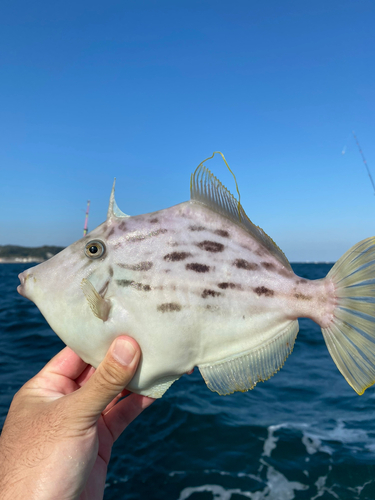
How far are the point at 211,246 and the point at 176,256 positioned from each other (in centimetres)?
23

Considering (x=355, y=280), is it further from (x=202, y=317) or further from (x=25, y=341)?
(x=25, y=341)

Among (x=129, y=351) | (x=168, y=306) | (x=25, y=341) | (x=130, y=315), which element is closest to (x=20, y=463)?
(x=129, y=351)

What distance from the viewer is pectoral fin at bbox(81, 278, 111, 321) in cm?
188

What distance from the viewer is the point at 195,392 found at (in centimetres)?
754

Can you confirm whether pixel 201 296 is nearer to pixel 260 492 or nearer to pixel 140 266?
pixel 140 266

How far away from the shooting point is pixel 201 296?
1.93 m

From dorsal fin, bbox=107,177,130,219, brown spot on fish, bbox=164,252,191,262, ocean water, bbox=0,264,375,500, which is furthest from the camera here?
ocean water, bbox=0,264,375,500

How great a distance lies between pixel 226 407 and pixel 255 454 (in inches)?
59.9

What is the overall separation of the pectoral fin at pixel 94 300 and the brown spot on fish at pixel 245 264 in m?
0.83

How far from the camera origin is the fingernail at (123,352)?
1.88 meters

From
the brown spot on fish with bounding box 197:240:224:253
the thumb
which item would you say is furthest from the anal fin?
the brown spot on fish with bounding box 197:240:224:253

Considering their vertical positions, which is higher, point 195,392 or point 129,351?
point 129,351

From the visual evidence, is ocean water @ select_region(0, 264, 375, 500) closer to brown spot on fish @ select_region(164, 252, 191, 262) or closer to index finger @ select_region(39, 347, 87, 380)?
index finger @ select_region(39, 347, 87, 380)

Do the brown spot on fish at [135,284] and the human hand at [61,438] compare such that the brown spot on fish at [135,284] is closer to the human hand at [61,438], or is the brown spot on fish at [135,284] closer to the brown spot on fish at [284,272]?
the human hand at [61,438]
